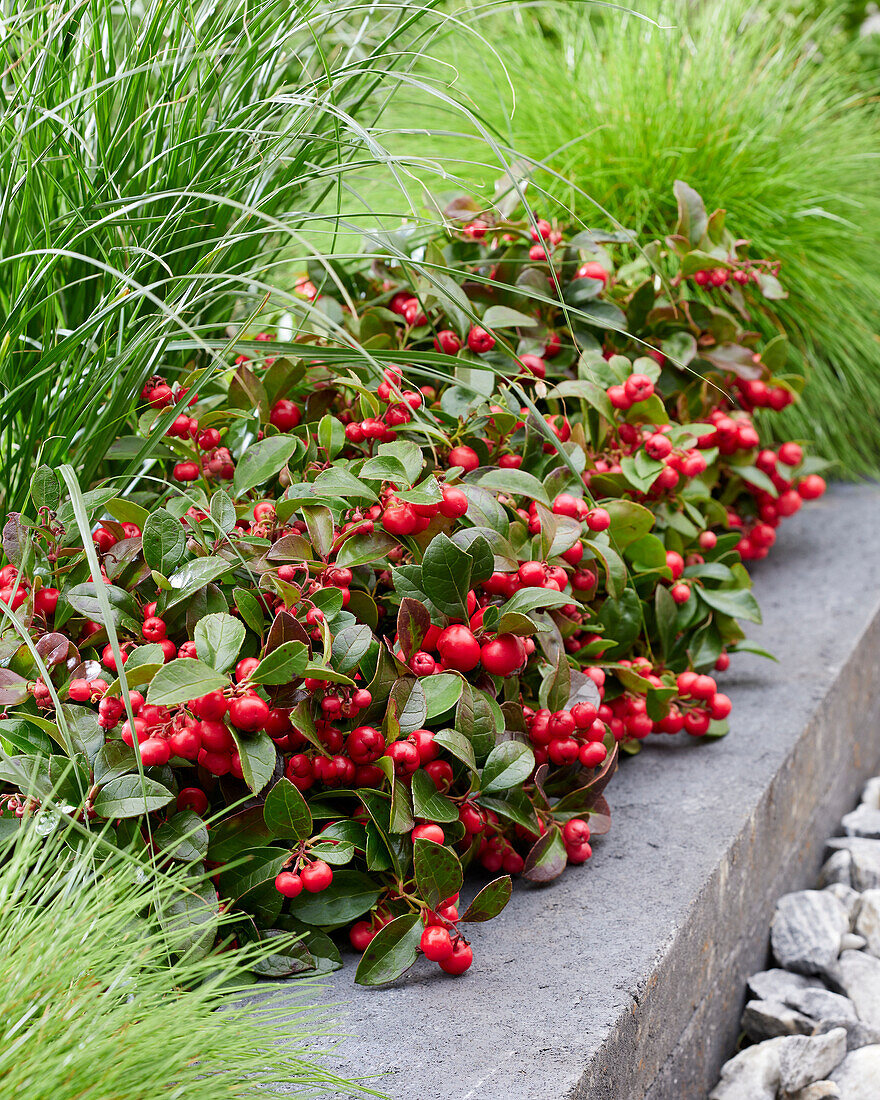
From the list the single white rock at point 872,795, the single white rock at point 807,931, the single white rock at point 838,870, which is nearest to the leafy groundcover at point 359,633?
the single white rock at point 807,931

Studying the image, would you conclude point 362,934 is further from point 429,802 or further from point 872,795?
point 872,795

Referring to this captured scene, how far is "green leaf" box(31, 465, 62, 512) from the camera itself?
32.6 inches

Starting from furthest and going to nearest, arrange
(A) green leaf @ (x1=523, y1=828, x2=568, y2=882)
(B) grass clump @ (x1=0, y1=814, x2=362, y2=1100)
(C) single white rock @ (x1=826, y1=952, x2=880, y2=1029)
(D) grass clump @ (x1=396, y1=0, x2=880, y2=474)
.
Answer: (D) grass clump @ (x1=396, y1=0, x2=880, y2=474) < (C) single white rock @ (x1=826, y1=952, x2=880, y2=1029) < (A) green leaf @ (x1=523, y1=828, x2=568, y2=882) < (B) grass clump @ (x1=0, y1=814, x2=362, y2=1100)

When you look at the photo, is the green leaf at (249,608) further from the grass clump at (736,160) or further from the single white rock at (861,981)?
the grass clump at (736,160)

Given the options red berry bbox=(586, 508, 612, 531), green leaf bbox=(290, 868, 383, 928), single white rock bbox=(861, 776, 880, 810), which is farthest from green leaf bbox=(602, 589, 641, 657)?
single white rock bbox=(861, 776, 880, 810)

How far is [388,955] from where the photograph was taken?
2.46 ft

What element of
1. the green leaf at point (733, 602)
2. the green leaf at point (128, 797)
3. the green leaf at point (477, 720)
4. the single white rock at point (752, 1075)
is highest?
the green leaf at point (733, 602)

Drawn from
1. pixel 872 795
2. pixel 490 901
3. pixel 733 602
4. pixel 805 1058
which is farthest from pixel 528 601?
pixel 872 795

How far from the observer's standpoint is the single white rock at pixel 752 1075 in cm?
96

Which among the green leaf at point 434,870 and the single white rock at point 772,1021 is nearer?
the green leaf at point 434,870

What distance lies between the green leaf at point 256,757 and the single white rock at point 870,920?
88cm

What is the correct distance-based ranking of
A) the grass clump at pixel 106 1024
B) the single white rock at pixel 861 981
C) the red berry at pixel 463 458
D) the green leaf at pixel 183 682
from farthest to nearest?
1. the single white rock at pixel 861 981
2. the red berry at pixel 463 458
3. the green leaf at pixel 183 682
4. the grass clump at pixel 106 1024

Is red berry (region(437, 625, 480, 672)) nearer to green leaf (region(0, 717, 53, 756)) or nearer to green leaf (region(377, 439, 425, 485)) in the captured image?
green leaf (region(377, 439, 425, 485))

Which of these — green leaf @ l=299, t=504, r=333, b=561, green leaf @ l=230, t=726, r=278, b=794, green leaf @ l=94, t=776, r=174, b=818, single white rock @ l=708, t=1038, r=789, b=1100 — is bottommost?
single white rock @ l=708, t=1038, r=789, b=1100
